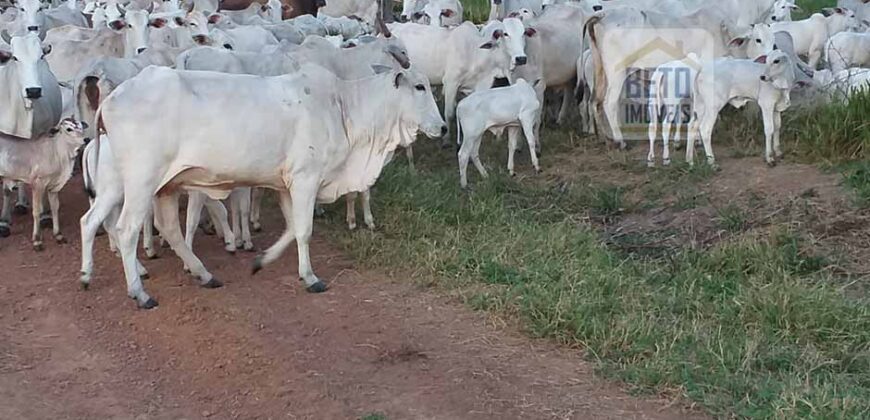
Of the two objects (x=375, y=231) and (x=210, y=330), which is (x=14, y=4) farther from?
(x=210, y=330)

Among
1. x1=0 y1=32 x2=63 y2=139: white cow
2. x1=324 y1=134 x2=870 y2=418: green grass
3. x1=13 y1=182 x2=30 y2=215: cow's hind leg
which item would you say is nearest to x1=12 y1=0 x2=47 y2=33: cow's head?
x1=0 y1=32 x2=63 y2=139: white cow

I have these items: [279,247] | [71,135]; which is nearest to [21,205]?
[71,135]

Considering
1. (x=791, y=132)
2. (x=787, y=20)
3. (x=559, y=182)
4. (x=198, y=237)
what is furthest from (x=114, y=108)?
(x=787, y=20)

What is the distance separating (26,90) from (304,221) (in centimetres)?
278

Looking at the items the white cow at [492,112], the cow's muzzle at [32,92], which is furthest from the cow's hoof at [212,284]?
the white cow at [492,112]

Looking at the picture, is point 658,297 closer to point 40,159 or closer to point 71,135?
point 71,135

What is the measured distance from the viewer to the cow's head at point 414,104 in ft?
24.9

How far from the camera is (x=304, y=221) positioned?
7164 mm

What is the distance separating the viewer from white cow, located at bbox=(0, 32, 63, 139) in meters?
8.85

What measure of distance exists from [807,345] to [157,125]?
3.48m

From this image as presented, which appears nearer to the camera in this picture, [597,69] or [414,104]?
[414,104]

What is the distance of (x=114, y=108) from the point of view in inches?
260

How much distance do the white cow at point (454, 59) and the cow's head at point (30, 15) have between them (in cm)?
368

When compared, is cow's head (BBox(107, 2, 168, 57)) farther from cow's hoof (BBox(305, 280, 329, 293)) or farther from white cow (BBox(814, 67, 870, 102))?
white cow (BBox(814, 67, 870, 102))
